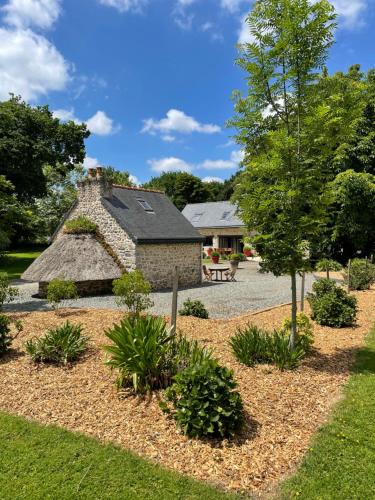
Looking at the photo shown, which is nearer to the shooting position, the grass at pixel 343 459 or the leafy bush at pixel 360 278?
the grass at pixel 343 459

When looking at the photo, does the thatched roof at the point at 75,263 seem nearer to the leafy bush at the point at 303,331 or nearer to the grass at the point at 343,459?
the leafy bush at the point at 303,331

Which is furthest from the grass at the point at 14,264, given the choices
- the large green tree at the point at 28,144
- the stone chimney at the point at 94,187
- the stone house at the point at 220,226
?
the stone house at the point at 220,226

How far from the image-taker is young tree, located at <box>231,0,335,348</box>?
6.49 m

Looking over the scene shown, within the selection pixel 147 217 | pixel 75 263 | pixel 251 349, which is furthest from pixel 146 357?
pixel 147 217

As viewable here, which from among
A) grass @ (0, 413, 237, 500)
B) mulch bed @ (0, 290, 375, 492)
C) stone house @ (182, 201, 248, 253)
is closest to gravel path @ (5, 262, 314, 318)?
mulch bed @ (0, 290, 375, 492)

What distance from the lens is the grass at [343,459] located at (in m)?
3.72

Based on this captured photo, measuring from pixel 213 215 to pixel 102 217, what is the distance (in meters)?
26.1

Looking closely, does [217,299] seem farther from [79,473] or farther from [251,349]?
[79,473]

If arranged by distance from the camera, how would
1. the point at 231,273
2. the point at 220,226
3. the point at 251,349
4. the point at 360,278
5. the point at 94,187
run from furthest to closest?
the point at 220,226, the point at 231,273, the point at 94,187, the point at 360,278, the point at 251,349

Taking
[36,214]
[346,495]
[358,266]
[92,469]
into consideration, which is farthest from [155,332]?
[36,214]

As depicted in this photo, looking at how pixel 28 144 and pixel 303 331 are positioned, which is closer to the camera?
pixel 303 331

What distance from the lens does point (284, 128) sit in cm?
696

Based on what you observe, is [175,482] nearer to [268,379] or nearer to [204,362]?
[204,362]

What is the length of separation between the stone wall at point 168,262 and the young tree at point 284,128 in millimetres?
10606
